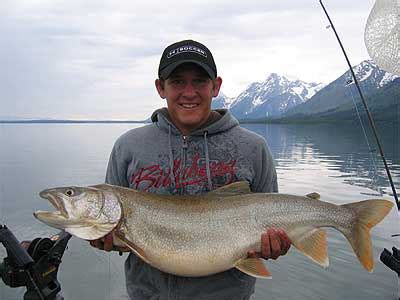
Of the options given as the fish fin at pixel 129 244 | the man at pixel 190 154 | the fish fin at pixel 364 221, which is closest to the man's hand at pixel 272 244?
the man at pixel 190 154

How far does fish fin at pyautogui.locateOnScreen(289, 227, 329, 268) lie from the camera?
12.5 feet

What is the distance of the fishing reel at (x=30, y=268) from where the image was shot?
11.3ft

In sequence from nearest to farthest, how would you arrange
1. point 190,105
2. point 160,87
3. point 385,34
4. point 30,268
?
1. point 30,268
2. point 190,105
3. point 160,87
4. point 385,34

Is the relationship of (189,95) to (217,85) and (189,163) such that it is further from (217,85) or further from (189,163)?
(189,163)

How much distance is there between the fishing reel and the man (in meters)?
0.69

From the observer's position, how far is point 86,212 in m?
3.51

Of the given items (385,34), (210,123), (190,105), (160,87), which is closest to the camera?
(190,105)

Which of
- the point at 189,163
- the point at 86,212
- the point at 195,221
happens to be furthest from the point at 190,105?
the point at 86,212

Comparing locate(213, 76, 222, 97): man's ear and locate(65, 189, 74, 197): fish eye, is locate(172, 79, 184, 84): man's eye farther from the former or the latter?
locate(65, 189, 74, 197): fish eye

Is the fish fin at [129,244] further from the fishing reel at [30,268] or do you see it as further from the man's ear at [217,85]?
the man's ear at [217,85]

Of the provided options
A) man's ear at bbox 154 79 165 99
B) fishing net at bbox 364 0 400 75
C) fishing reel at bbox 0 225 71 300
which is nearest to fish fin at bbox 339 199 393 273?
man's ear at bbox 154 79 165 99

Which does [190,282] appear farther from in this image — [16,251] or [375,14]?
[375,14]

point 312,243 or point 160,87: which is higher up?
point 160,87

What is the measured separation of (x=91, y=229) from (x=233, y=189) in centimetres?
129
